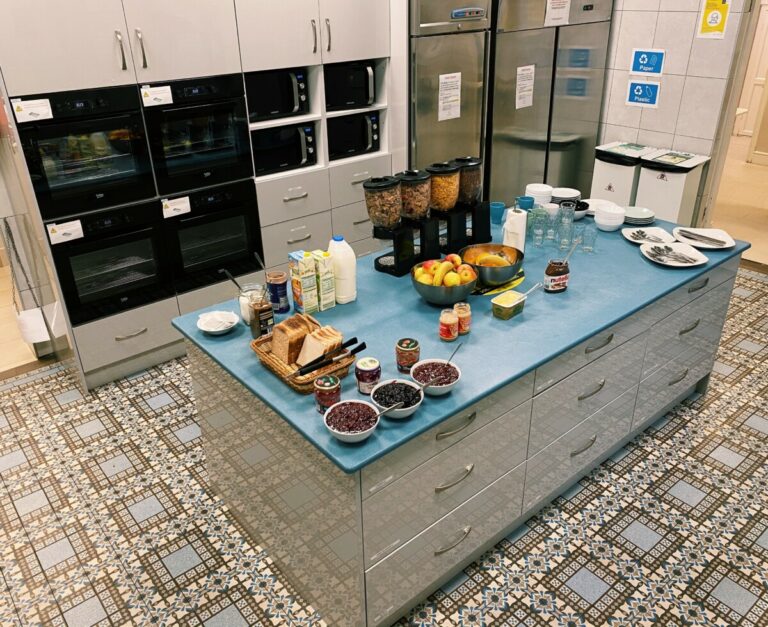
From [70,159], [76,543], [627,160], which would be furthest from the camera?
[627,160]

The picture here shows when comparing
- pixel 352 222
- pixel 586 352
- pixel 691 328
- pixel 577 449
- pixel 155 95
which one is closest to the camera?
pixel 586 352

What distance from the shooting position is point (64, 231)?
3.32m

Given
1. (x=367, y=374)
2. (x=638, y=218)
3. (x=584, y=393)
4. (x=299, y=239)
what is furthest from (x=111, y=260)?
(x=638, y=218)

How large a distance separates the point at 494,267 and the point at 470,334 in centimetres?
37

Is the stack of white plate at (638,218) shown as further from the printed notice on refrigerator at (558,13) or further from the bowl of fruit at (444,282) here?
the printed notice on refrigerator at (558,13)

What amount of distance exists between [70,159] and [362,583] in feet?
8.29

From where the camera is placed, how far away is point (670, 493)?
9.59 ft

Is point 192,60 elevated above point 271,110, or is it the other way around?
point 192,60

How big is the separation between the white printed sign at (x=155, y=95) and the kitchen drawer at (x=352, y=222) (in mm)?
1346

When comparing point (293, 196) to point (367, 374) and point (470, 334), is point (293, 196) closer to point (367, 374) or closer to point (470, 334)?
point (470, 334)

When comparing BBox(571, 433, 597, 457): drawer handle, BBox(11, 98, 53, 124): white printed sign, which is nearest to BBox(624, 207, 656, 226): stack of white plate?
BBox(571, 433, 597, 457): drawer handle

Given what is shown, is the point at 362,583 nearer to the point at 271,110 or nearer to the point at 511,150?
the point at 271,110

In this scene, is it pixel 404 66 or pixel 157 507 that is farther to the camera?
pixel 404 66

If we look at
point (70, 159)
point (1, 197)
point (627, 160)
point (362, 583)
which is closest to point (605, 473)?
point (362, 583)
